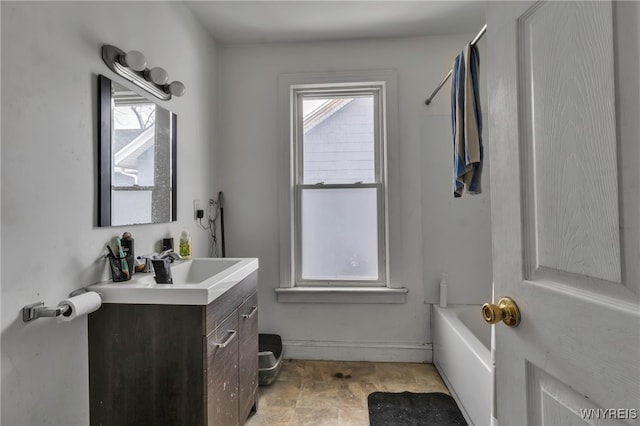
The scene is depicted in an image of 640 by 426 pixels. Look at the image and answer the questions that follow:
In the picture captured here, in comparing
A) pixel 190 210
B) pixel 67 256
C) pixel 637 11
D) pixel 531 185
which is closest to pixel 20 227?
pixel 67 256

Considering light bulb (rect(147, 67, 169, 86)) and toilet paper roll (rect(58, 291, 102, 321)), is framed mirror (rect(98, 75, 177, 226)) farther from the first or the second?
toilet paper roll (rect(58, 291, 102, 321))

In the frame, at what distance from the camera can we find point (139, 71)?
1394mm

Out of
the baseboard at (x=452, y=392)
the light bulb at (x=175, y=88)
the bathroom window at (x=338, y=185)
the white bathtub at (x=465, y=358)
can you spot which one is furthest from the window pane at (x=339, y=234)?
the light bulb at (x=175, y=88)

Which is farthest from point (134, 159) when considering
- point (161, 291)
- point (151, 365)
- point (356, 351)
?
point (356, 351)

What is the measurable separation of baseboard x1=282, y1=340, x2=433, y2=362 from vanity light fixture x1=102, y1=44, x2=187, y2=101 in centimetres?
186

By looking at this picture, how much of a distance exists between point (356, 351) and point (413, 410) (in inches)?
25.0

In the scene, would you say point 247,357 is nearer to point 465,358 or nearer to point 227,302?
point 227,302

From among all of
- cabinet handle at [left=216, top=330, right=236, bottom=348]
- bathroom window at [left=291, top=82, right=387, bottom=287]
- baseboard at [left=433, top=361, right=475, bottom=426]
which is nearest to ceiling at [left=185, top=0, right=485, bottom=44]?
bathroom window at [left=291, top=82, right=387, bottom=287]

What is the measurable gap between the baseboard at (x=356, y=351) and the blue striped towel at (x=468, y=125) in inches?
54.1

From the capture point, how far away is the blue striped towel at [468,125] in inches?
54.2

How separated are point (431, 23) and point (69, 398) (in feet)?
9.21

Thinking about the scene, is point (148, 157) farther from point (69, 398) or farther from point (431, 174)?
point (431, 174)

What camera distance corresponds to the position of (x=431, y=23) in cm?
216

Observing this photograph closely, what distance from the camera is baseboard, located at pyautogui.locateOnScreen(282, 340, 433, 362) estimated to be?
226cm
